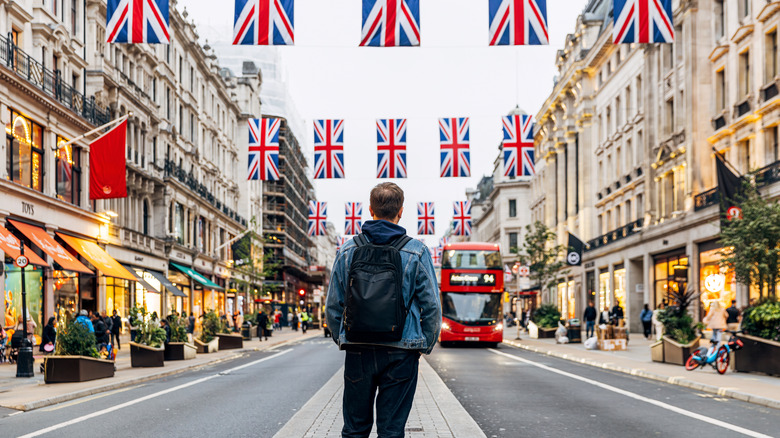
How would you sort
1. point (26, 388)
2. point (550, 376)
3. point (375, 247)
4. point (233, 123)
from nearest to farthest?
point (375, 247) → point (26, 388) → point (550, 376) → point (233, 123)

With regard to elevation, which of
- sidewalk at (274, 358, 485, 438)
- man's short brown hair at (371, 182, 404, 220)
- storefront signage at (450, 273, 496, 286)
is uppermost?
man's short brown hair at (371, 182, 404, 220)

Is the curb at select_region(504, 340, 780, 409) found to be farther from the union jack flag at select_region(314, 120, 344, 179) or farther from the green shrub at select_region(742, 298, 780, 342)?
the union jack flag at select_region(314, 120, 344, 179)

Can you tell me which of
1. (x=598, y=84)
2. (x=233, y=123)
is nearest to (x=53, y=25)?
(x=598, y=84)

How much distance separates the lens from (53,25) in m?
34.0

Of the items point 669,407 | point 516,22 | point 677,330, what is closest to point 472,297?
point 677,330

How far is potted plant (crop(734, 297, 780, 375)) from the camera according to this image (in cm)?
1903

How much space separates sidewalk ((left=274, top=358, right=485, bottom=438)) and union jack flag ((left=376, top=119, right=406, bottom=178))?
17847mm

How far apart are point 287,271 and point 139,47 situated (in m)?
57.8

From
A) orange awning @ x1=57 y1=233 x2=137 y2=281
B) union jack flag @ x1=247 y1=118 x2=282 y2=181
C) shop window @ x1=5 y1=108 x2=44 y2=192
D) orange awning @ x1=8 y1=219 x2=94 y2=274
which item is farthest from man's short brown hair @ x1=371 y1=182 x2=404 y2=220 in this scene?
orange awning @ x1=57 y1=233 x2=137 y2=281

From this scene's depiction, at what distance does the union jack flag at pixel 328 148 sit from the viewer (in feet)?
105

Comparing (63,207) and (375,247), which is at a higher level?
(63,207)

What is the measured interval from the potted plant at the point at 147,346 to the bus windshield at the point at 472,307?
13968 mm

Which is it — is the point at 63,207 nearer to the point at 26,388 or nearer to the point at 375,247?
the point at 26,388

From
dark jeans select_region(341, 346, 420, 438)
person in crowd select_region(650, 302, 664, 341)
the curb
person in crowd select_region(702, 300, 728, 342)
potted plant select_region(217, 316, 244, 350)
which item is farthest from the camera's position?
potted plant select_region(217, 316, 244, 350)
